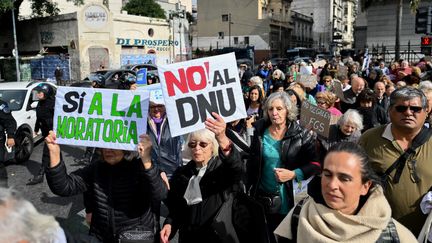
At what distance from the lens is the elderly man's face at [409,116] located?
3.04 m

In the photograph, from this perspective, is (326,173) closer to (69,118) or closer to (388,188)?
(388,188)

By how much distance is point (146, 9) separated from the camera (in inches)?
2055

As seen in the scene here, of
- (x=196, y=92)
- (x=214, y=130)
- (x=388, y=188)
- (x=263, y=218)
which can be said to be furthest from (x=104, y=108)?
(x=388, y=188)

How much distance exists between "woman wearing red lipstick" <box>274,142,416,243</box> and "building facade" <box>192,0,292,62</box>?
56574 millimetres

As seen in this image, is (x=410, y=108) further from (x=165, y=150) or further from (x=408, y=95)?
(x=165, y=150)

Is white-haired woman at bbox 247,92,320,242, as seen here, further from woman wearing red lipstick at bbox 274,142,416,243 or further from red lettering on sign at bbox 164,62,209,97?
woman wearing red lipstick at bbox 274,142,416,243

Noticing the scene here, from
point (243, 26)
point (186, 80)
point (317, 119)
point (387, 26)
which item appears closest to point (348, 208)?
point (186, 80)

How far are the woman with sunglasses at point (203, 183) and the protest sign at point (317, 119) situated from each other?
1605 millimetres

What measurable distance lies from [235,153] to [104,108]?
1158 millimetres

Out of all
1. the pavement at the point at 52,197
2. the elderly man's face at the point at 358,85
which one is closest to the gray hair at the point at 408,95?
the pavement at the point at 52,197

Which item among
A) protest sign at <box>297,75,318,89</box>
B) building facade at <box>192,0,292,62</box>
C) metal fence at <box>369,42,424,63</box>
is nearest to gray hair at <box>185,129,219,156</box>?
protest sign at <box>297,75,318,89</box>

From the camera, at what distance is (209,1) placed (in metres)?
63.4

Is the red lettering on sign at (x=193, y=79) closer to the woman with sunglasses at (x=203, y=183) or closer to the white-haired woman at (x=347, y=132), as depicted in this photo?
the woman with sunglasses at (x=203, y=183)

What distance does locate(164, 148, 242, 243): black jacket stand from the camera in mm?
3002
